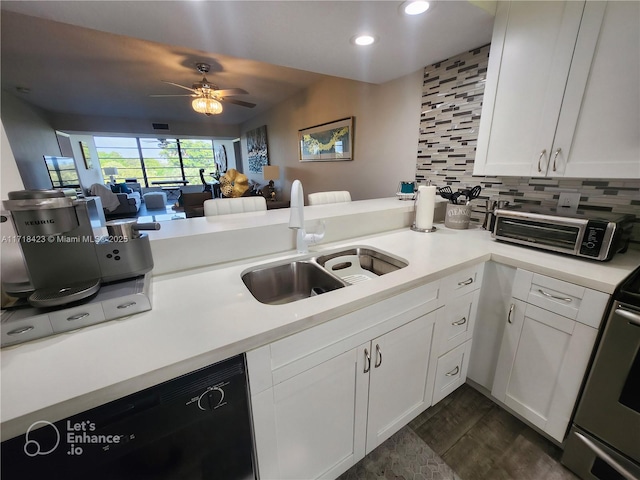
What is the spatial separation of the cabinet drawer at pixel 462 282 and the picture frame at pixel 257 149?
5.42m

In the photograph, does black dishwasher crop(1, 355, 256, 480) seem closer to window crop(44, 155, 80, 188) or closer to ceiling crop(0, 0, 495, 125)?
ceiling crop(0, 0, 495, 125)

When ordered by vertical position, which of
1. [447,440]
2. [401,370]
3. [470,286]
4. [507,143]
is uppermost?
[507,143]

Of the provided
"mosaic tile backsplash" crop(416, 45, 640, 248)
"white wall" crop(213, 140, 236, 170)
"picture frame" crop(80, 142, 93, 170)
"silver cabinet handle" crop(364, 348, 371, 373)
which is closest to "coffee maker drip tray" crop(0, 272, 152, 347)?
"silver cabinet handle" crop(364, 348, 371, 373)

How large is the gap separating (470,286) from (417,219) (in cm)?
56

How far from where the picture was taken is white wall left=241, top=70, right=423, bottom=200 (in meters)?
2.42

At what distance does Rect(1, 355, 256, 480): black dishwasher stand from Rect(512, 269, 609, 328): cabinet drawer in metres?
1.29

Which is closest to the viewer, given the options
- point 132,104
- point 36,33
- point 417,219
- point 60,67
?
point 417,219

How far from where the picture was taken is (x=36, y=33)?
2.35 m

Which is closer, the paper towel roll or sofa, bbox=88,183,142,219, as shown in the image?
the paper towel roll

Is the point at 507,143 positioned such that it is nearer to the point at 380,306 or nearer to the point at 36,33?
the point at 380,306

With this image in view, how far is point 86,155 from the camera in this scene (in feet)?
24.0

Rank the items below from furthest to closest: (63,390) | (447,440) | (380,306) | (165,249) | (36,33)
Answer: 1. (36,33)
2. (447,440)
3. (165,249)
4. (380,306)
5. (63,390)

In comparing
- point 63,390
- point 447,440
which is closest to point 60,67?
point 63,390

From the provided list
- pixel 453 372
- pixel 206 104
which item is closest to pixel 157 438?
pixel 453 372
